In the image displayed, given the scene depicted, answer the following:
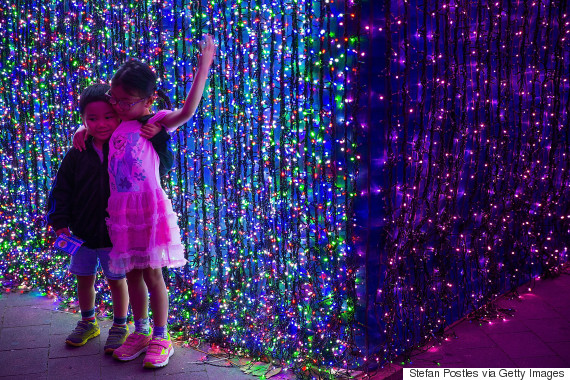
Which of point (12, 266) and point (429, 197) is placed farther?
point (12, 266)

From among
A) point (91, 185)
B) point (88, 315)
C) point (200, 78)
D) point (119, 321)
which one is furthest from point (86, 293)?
point (200, 78)

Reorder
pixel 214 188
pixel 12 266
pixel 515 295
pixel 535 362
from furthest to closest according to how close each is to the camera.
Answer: pixel 12 266, pixel 515 295, pixel 214 188, pixel 535 362

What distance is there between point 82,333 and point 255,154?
5.26 ft

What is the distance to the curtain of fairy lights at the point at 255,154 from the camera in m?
2.92

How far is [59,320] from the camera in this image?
376 cm

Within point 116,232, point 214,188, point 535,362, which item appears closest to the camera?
point 116,232

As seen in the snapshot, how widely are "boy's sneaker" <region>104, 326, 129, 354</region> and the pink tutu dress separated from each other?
59cm

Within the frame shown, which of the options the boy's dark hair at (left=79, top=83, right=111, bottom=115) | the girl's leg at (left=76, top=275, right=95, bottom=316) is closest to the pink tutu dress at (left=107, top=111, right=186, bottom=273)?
the boy's dark hair at (left=79, top=83, right=111, bottom=115)

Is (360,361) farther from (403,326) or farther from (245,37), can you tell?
(245,37)

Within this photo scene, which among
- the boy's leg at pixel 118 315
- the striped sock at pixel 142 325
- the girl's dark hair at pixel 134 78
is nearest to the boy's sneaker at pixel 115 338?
the boy's leg at pixel 118 315

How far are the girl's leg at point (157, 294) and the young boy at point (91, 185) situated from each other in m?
0.28

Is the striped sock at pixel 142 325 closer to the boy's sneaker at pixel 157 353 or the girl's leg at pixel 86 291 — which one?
the boy's sneaker at pixel 157 353

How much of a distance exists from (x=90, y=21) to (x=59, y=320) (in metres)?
2.19

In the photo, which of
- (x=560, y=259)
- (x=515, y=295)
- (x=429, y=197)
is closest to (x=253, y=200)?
(x=429, y=197)
